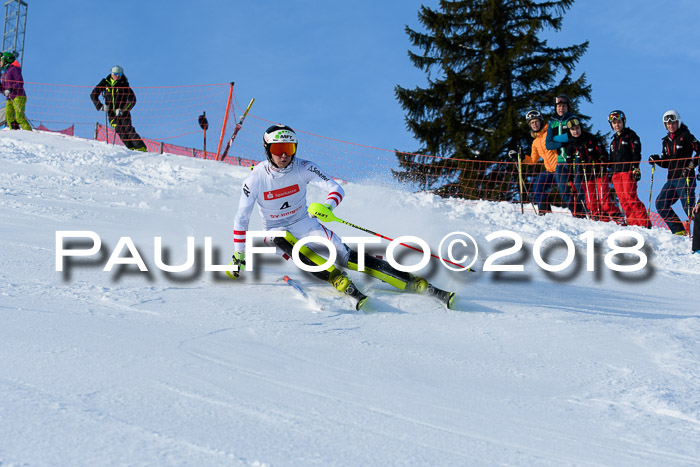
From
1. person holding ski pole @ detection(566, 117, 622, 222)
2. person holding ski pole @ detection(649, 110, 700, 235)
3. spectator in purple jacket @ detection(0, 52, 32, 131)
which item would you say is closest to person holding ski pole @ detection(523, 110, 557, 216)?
person holding ski pole @ detection(566, 117, 622, 222)

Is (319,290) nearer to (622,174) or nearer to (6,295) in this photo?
(6,295)

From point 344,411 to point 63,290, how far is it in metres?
2.65

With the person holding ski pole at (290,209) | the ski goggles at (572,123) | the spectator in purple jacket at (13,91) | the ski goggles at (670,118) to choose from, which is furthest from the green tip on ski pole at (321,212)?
the spectator in purple jacket at (13,91)

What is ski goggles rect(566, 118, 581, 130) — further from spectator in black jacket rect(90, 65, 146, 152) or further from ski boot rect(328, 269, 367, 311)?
spectator in black jacket rect(90, 65, 146, 152)

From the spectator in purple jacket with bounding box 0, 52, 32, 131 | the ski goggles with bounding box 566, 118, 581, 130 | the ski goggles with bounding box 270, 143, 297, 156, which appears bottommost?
the ski goggles with bounding box 270, 143, 297, 156

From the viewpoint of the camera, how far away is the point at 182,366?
10.1 ft

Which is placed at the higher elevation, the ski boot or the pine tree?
the pine tree

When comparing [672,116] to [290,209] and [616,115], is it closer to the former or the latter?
[616,115]

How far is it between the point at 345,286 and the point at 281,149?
1.34 metres

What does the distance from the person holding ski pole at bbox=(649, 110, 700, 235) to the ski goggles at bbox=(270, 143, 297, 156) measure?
635cm

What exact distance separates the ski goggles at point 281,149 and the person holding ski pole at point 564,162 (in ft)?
20.0

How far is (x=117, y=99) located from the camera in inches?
518

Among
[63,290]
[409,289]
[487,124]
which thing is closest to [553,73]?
[487,124]

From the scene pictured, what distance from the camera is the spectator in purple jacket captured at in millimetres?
13578
